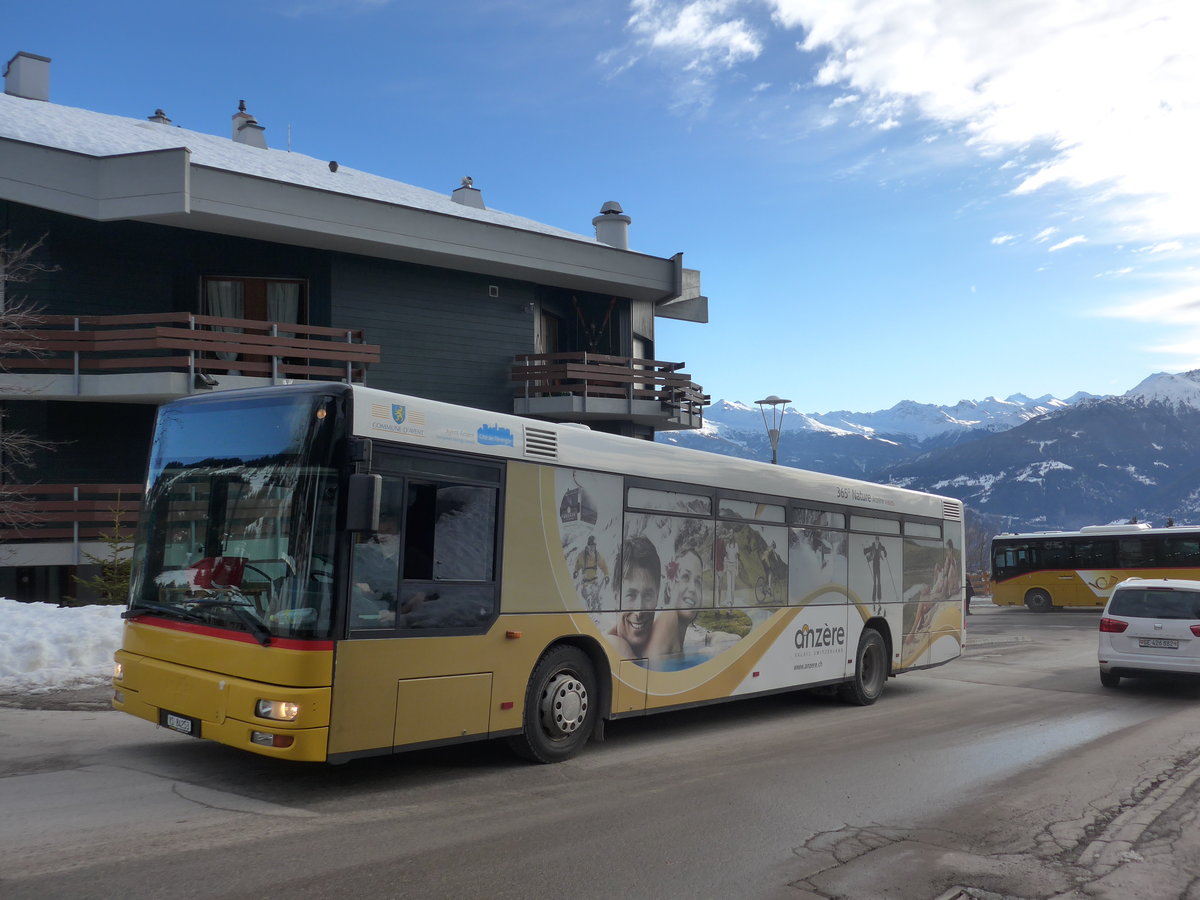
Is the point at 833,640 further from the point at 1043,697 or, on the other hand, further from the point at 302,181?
the point at 302,181

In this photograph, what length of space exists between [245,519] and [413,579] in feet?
4.05

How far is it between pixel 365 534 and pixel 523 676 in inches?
77.5

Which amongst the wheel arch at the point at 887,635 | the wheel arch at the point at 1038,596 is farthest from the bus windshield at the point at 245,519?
the wheel arch at the point at 1038,596

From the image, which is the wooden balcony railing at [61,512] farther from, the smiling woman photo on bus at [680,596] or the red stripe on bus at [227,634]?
the smiling woman photo on bus at [680,596]

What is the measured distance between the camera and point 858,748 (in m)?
9.31

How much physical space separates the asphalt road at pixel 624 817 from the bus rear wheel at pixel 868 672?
1966 mm

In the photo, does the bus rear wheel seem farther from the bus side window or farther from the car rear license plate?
the bus side window

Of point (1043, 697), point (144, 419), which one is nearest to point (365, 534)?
point (1043, 697)

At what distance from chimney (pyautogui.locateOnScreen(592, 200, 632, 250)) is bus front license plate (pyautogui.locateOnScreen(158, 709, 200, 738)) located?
26.0 metres

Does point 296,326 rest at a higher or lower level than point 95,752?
higher

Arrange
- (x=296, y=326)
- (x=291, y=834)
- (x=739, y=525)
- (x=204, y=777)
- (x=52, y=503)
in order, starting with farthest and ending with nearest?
(x=296, y=326) < (x=52, y=503) < (x=739, y=525) < (x=204, y=777) < (x=291, y=834)

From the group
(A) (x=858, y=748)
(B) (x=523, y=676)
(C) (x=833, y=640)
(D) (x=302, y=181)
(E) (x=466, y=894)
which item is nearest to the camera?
(E) (x=466, y=894)

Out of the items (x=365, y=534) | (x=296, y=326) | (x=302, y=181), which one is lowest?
(x=365, y=534)

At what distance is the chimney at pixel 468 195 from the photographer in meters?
32.1
